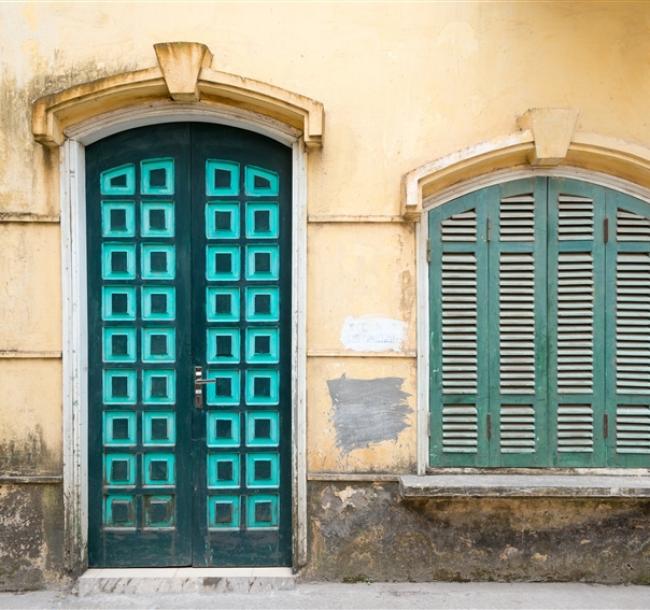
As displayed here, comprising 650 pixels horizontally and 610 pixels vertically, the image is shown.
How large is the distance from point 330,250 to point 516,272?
139cm

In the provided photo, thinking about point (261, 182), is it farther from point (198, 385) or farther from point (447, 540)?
point (447, 540)

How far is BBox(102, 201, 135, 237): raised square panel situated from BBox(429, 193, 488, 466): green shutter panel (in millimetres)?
2262

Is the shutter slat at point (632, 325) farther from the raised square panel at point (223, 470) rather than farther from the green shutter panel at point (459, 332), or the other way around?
the raised square panel at point (223, 470)

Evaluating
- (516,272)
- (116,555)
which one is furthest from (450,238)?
(116,555)

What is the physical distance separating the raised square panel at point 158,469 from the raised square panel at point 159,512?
4.3 inches

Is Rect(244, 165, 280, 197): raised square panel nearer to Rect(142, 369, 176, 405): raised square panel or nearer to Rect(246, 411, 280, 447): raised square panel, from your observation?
Rect(142, 369, 176, 405): raised square panel

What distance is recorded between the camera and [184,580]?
174 inches

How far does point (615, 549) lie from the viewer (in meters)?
4.38

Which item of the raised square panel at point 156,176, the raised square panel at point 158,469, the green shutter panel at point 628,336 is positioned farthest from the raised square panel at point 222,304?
the green shutter panel at point 628,336

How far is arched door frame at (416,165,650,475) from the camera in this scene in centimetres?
443

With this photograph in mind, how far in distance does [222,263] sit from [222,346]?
631 mm

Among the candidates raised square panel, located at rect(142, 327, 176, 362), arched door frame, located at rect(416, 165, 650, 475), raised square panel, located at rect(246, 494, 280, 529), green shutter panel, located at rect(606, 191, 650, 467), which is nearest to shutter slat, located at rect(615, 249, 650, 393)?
green shutter panel, located at rect(606, 191, 650, 467)

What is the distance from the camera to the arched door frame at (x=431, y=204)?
4.43m

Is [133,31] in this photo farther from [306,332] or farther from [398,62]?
[306,332]
